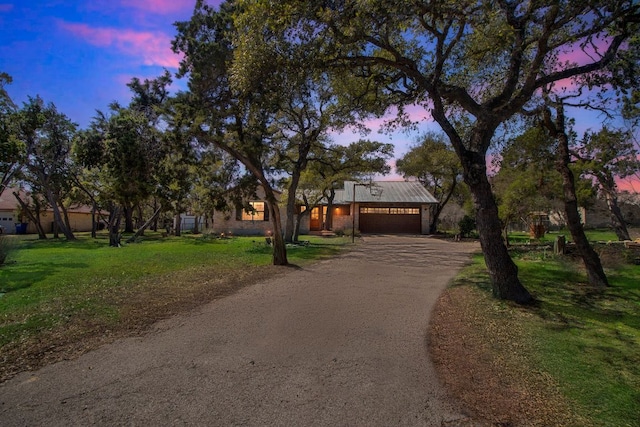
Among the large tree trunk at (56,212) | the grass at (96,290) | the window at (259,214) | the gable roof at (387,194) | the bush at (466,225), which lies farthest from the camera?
the gable roof at (387,194)


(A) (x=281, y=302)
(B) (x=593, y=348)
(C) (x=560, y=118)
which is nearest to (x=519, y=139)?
(C) (x=560, y=118)

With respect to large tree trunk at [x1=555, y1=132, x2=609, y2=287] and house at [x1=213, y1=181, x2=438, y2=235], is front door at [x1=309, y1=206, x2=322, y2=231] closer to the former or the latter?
house at [x1=213, y1=181, x2=438, y2=235]

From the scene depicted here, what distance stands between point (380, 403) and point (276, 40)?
22.3 feet

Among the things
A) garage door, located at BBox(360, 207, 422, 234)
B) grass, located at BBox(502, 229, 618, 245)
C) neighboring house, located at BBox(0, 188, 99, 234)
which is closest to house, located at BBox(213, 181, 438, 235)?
garage door, located at BBox(360, 207, 422, 234)

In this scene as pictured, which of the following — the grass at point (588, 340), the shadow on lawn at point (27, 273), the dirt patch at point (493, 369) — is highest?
the shadow on lawn at point (27, 273)

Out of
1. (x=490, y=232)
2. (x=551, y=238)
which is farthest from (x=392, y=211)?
(x=490, y=232)

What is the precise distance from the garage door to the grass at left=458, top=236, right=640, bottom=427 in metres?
23.2

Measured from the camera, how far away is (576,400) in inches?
134

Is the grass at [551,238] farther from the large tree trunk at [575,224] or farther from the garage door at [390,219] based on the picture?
the large tree trunk at [575,224]

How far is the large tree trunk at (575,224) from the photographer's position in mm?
8688

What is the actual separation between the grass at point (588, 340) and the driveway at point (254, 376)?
4.45ft

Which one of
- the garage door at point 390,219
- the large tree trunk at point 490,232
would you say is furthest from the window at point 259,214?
the large tree trunk at point 490,232

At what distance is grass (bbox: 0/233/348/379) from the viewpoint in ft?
17.4

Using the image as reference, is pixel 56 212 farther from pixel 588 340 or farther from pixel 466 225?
pixel 588 340
